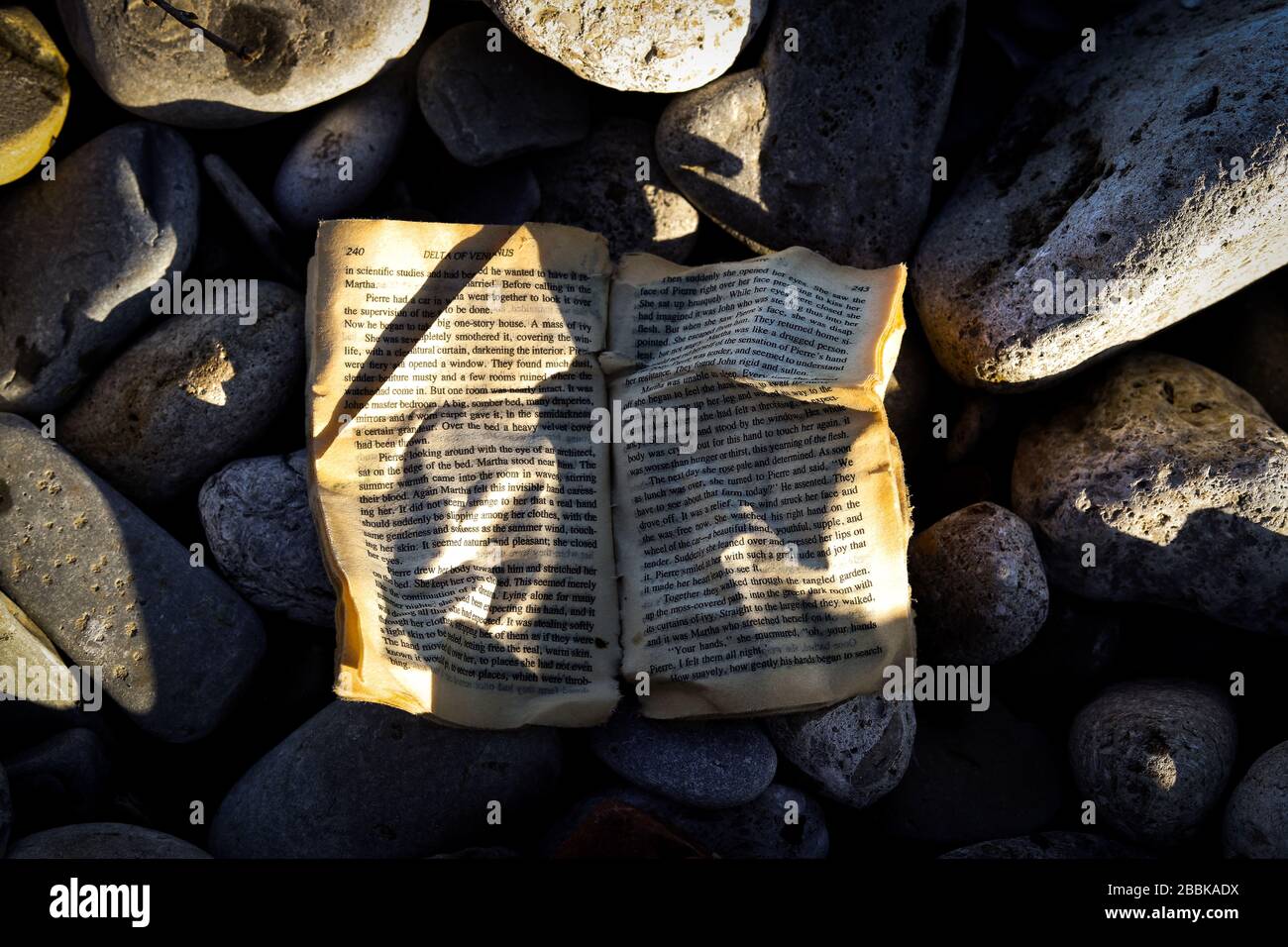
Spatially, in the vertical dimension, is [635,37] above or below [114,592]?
above

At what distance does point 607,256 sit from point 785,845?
5.38 ft

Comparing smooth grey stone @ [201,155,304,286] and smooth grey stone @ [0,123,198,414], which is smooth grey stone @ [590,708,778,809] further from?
smooth grey stone @ [0,123,198,414]

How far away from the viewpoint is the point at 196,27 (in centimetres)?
270

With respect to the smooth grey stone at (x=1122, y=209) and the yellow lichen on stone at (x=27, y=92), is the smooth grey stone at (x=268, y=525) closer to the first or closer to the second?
the yellow lichen on stone at (x=27, y=92)

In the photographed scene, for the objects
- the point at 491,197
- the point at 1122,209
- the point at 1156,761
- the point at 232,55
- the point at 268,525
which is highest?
the point at 232,55

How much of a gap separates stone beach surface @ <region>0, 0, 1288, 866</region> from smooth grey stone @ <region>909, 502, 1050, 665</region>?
11 mm

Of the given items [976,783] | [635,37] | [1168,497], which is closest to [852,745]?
[976,783]

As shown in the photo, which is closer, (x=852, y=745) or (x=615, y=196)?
(x=852, y=745)

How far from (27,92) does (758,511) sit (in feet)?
7.37

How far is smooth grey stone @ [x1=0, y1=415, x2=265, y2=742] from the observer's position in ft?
8.66

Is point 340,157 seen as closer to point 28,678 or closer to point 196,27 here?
point 196,27

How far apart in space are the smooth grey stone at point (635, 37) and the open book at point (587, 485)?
0.49 meters

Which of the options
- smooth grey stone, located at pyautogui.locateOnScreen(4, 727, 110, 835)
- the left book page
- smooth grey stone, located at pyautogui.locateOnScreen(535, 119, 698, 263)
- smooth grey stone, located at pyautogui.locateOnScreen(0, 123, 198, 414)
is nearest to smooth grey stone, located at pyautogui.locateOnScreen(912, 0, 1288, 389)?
smooth grey stone, located at pyautogui.locateOnScreen(535, 119, 698, 263)

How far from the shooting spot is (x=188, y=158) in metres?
2.88
